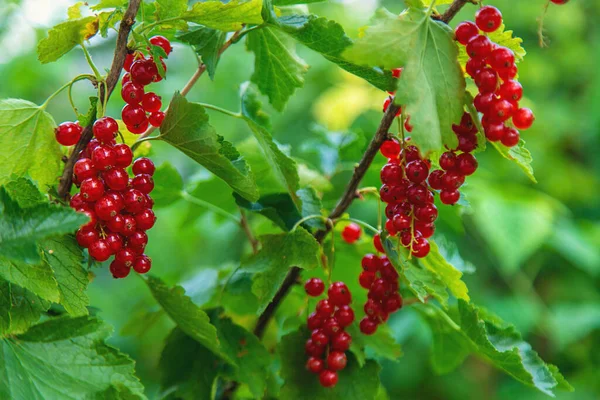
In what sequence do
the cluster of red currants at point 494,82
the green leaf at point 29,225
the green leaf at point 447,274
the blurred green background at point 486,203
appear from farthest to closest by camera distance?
the blurred green background at point 486,203 → the green leaf at point 447,274 → the cluster of red currants at point 494,82 → the green leaf at point 29,225

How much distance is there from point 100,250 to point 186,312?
132 millimetres

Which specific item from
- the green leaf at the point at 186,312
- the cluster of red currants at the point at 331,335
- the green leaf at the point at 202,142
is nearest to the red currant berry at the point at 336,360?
the cluster of red currants at the point at 331,335

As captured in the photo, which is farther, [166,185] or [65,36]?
[166,185]

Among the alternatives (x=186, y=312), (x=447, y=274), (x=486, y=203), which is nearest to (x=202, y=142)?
(x=186, y=312)

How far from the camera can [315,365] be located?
2.14 feet

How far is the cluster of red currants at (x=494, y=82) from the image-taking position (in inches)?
19.7

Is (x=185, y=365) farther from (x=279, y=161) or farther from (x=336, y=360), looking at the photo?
(x=279, y=161)

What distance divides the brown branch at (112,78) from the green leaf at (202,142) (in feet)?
0.19

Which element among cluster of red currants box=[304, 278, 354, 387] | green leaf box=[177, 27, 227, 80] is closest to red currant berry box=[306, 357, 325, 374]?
cluster of red currants box=[304, 278, 354, 387]

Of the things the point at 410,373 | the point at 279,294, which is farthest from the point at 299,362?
the point at 410,373

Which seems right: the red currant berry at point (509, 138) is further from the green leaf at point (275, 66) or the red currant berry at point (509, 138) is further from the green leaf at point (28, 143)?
the green leaf at point (28, 143)

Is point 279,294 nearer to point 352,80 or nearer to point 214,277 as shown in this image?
point 214,277

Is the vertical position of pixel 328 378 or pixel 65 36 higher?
pixel 65 36

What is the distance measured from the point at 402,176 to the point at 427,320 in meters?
0.31
